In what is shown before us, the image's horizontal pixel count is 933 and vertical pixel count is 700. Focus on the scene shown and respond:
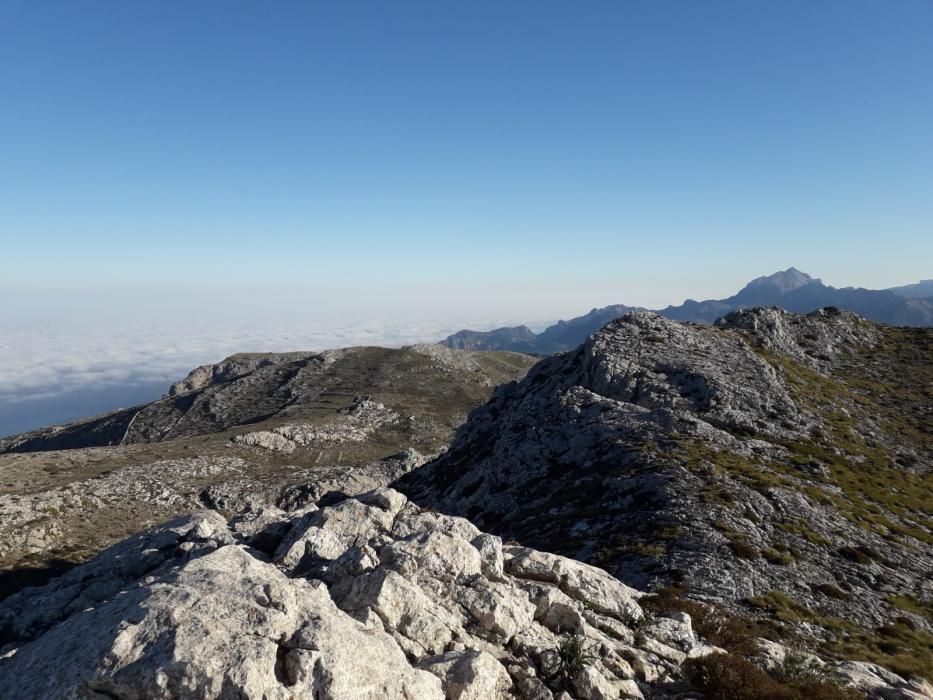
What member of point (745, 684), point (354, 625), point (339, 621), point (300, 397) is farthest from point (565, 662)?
point (300, 397)

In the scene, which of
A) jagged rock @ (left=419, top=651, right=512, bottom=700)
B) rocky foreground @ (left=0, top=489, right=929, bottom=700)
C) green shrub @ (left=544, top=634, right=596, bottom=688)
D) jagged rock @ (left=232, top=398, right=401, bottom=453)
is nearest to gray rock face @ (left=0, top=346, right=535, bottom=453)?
jagged rock @ (left=232, top=398, right=401, bottom=453)

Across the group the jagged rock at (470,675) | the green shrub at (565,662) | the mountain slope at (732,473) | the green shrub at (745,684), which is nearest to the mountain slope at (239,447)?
the mountain slope at (732,473)

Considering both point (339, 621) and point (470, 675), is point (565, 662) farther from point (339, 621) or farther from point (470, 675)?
point (339, 621)

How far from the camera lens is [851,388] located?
68.1m

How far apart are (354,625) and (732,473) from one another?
35.7 metres

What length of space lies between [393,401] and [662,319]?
3201 inches

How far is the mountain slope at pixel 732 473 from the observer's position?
2816 centimetres

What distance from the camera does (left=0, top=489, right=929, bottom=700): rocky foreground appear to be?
11.3 meters

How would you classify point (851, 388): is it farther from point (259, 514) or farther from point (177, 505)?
point (177, 505)

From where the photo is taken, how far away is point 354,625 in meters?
13.6

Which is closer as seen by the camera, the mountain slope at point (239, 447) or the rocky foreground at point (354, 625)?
the rocky foreground at point (354, 625)

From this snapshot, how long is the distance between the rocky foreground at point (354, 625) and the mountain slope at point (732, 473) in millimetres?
8048

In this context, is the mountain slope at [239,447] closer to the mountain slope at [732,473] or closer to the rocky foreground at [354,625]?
the mountain slope at [732,473]

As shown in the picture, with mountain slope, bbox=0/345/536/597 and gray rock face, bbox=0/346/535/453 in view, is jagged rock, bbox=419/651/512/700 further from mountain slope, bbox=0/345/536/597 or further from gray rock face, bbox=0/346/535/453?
gray rock face, bbox=0/346/535/453
